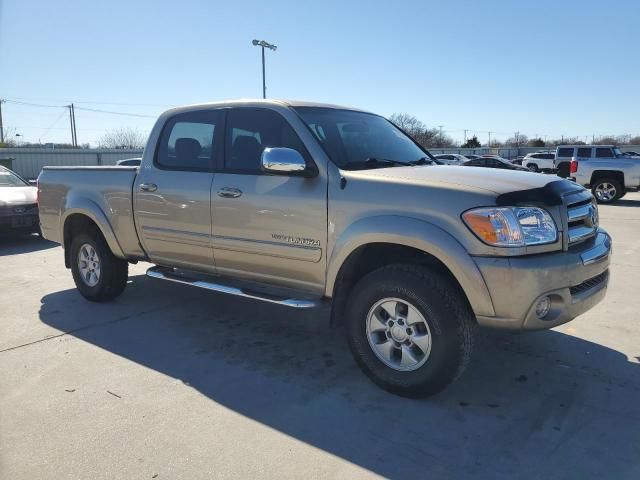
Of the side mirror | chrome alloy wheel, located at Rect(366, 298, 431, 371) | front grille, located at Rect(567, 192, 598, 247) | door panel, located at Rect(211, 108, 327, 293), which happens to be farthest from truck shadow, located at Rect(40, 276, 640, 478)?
the side mirror

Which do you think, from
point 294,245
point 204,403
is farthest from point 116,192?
point 204,403

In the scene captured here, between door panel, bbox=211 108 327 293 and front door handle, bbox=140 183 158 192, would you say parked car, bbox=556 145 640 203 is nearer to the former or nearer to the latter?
door panel, bbox=211 108 327 293

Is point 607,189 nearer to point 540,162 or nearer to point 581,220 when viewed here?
point 581,220

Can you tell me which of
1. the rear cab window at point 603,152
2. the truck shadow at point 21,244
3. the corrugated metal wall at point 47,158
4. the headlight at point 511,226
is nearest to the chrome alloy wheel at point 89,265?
the truck shadow at point 21,244

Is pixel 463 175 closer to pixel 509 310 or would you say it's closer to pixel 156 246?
pixel 509 310

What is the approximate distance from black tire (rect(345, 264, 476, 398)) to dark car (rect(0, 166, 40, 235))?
319 inches

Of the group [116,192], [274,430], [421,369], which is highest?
[116,192]

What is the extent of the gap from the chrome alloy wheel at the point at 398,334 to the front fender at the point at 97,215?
3000mm

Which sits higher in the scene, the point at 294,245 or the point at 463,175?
the point at 463,175

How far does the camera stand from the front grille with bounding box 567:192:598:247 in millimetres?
3234

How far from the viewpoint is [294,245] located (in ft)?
12.5

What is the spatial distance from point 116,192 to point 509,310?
383cm

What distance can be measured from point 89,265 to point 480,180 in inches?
168

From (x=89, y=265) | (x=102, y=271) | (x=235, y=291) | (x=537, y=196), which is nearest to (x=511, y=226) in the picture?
(x=537, y=196)
